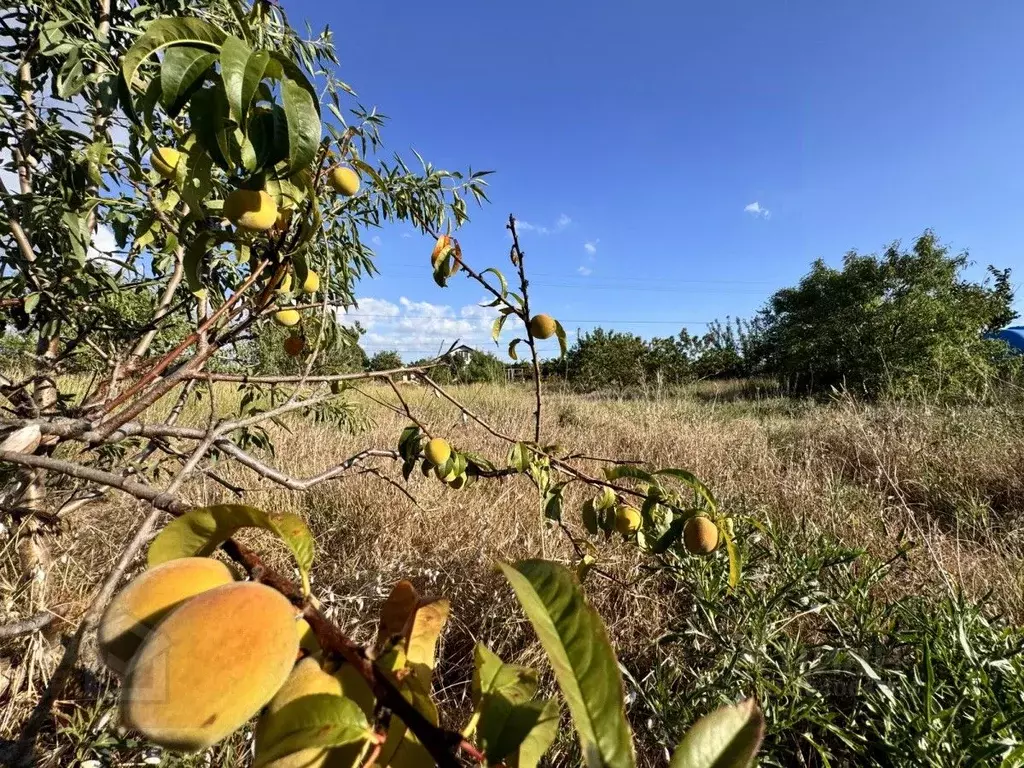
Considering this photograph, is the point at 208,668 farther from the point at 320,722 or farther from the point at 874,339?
the point at 874,339

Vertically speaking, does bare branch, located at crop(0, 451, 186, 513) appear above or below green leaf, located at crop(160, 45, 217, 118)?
below

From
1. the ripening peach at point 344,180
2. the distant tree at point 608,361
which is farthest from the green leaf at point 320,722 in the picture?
the distant tree at point 608,361

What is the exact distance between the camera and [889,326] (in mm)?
9102

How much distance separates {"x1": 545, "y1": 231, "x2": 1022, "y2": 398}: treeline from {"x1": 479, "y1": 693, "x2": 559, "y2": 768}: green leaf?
6307 millimetres

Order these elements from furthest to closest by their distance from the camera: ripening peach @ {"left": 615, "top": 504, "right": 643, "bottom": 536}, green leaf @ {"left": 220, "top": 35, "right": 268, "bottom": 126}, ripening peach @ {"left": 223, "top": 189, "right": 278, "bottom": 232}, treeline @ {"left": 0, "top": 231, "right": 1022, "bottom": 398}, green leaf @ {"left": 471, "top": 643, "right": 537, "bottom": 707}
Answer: treeline @ {"left": 0, "top": 231, "right": 1022, "bottom": 398} < ripening peach @ {"left": 615, "top": 504, "right": 643, "bottom": 536} < ripening peach @ {"left": 223, "top": 189, "right": 278, "bottom": 232} < green leaf @ {"left": 220, "top": 35, "right": 268, "bottom": 126} < green leaf @ {"left": 471, "top": 643, "right": 537, "bottom": 707}

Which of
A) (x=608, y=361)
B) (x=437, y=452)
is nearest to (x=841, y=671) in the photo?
(x=437, y=452)

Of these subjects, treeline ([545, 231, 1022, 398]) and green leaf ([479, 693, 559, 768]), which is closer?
green leaf ([479, 693, 559, 768])

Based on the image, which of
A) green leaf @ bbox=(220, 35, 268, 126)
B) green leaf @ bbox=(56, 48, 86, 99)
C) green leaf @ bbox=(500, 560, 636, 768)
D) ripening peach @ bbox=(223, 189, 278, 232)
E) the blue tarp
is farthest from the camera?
the blue tarp

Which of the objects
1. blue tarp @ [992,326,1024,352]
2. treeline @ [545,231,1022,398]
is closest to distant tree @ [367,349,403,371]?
treeline @ [545,231,1022,398]

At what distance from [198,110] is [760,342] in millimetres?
15918

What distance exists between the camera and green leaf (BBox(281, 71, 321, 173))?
0.48 meters

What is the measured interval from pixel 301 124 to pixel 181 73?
0.12 m

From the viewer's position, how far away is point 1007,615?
1282 mm

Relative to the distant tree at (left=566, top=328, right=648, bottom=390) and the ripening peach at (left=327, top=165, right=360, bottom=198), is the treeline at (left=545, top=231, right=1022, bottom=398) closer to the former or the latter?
the distant tree at (left=566, top=328, right=648, bottom=390)
